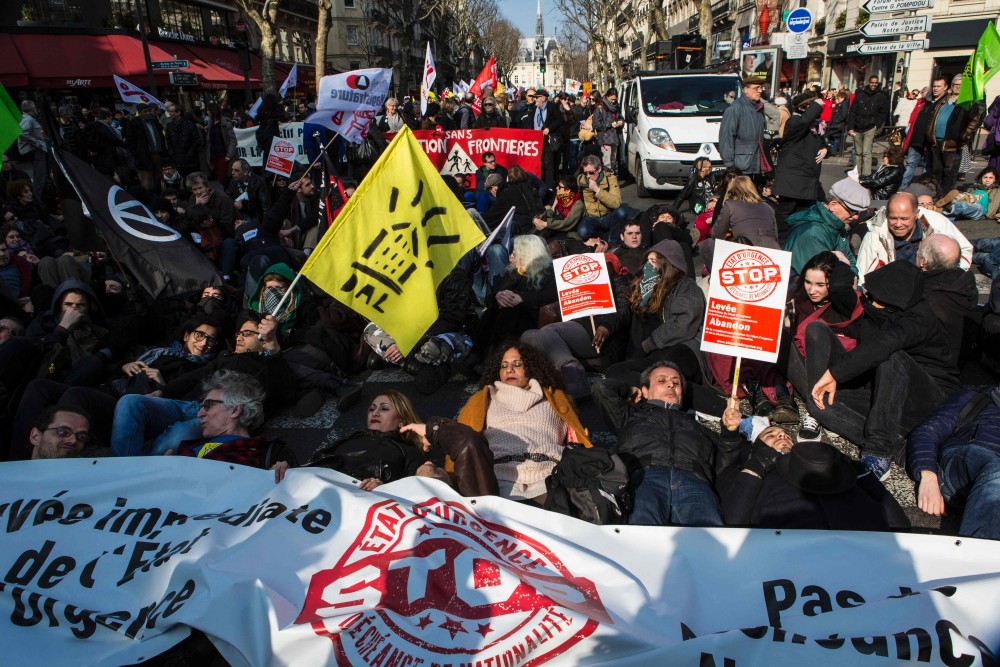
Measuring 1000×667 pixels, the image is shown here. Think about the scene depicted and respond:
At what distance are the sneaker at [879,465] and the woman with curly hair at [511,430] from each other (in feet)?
5.76

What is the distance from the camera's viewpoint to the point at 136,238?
232 inches

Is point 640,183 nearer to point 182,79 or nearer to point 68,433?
point 68,433

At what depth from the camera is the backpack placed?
3.29 m

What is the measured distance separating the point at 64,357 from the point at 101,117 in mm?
12471

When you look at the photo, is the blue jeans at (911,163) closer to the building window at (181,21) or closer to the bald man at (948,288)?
the bald man at (948,288)

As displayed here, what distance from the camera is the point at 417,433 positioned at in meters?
4.14

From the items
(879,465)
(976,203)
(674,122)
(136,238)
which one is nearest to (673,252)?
(879,465)

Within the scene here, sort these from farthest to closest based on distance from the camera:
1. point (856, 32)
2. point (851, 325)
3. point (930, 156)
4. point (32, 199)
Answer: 1. point (856, 32)
2. point (930, 156)
3. point (32, 199)
4. point (851, 325)

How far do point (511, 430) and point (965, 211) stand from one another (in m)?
9.14

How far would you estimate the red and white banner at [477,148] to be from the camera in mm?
11945

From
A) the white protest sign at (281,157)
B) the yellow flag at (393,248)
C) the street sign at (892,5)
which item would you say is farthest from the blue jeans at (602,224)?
the street sign at (892,5)

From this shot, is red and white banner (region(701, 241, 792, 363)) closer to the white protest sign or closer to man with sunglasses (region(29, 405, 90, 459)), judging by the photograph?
man with sunglasses (region(29, 405, 90, 459))

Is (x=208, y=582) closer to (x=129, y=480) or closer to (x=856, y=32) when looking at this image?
(x=129, y=480)

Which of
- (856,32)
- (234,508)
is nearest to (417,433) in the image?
(234,508)
